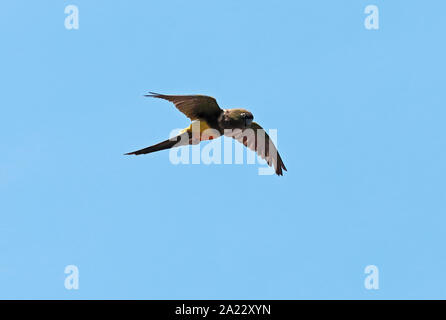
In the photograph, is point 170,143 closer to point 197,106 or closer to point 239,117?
point 197,106

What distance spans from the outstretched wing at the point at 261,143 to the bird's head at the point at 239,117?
32.3 inches

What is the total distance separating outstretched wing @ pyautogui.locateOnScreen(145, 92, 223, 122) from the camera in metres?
15.8

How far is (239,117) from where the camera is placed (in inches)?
648

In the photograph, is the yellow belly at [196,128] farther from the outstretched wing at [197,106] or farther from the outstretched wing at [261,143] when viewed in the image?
the outstretched wing at [261,143]

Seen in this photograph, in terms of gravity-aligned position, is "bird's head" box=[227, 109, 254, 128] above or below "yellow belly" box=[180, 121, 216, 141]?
above

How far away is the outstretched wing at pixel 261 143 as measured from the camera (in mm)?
17734

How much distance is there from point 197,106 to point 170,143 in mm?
993

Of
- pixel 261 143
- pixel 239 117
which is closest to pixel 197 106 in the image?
pixel 239 117

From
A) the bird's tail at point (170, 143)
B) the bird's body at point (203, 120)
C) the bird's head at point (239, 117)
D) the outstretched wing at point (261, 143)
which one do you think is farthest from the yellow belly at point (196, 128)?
the outstretched wing at point (261, 143)

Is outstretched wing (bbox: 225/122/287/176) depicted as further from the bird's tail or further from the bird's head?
the bird's tail

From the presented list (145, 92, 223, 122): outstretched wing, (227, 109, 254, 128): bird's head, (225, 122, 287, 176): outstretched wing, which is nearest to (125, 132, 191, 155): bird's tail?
(145, 92, 223, 122): outstretched wing

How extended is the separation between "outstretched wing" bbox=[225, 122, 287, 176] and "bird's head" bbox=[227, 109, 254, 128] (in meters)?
0.82
